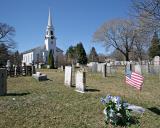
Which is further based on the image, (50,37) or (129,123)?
(50,37)

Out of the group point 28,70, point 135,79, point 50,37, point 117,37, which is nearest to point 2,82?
point 135,79

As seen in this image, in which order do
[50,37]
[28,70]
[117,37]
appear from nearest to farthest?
[28,70]
[117,37]
[50,37]

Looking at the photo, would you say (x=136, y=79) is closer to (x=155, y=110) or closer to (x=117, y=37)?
(x=155, y=110)

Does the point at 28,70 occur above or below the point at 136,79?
above

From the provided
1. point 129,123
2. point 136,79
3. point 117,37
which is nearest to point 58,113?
point 129,123

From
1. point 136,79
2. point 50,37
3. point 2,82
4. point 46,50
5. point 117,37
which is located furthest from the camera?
point 46,50

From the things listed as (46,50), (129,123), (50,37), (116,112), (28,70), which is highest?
(50,37)

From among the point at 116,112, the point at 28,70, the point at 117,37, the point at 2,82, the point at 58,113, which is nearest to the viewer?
the point at 116,112

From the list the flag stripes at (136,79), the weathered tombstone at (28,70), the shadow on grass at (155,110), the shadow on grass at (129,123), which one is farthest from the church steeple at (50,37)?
the shadow on grass at (129,123)

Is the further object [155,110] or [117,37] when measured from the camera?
[117,37]

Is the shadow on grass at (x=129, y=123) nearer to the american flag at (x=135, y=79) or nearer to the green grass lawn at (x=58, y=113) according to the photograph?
the green grass lawn at (x=58, y=113)

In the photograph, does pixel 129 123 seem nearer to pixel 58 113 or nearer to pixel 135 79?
pixel 58 113

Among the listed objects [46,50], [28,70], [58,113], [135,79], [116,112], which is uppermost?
[46,50]

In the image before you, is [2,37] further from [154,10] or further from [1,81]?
[1,81]
